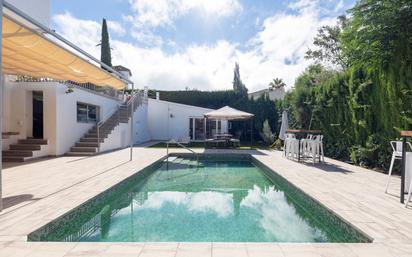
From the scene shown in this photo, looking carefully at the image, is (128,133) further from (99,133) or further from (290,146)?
(290,146)

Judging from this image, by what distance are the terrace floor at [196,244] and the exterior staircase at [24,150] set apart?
1.87 metres

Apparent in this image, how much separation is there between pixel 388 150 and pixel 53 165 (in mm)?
11402

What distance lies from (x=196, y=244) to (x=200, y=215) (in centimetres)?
228

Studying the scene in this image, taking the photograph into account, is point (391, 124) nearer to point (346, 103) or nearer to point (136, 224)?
point (346, 103)

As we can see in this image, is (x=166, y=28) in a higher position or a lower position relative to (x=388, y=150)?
higher

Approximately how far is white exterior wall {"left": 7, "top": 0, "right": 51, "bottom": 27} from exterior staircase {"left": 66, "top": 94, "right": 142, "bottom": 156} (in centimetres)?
570

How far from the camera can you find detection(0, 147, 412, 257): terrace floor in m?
3.16

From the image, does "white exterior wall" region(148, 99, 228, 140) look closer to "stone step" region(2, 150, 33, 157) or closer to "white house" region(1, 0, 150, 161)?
"white house" region(1, 0, 150, 161)

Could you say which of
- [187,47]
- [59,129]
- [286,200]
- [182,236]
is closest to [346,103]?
[286,200]

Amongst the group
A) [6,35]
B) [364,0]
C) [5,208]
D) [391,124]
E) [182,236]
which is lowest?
[182,236]

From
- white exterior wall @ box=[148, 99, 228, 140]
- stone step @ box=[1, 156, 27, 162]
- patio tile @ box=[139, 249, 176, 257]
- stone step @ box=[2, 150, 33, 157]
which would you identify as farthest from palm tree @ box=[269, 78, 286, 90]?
patio tile @ box=[139, 249, 176, 257]

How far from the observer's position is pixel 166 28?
65.4 ft

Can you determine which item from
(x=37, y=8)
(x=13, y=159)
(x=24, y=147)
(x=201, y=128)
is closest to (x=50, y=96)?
(x=24, y=147)

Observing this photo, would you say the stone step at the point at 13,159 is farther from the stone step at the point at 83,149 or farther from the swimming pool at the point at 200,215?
the swimming pool at the point at 200,215
